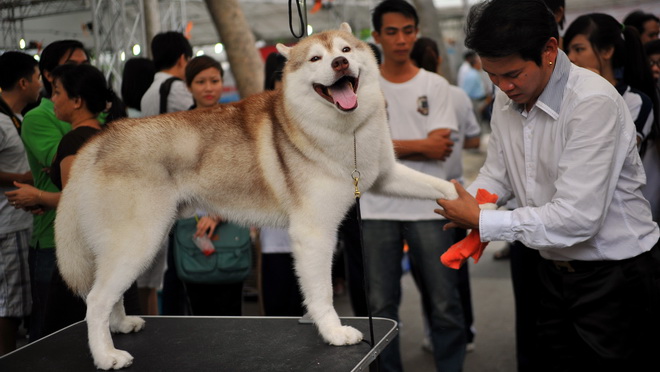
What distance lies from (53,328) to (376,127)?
6.65ft

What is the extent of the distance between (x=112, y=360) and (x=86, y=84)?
63.7 inches

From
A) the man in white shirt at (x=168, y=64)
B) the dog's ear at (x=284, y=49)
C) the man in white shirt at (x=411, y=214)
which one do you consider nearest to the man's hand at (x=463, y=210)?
the dog's ear at (x=284, y=49)

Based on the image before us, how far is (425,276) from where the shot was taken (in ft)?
13.0

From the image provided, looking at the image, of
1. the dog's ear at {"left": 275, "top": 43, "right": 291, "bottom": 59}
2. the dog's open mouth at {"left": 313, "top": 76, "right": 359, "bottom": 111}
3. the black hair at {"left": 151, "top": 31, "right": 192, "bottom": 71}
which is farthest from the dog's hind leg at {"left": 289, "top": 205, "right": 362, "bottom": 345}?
the black hair at {"left": 151, "top": 31, "right": 192, "bottom": 71}

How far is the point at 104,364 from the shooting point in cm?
243

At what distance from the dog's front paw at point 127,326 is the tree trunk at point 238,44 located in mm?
5542

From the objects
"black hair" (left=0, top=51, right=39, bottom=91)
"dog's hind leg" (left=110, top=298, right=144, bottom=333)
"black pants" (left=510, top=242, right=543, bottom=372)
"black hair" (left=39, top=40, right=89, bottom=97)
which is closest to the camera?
"dog's hind leg" (left=110, top=298, right=144, bottom=333)

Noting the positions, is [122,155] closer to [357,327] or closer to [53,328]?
[357,327]

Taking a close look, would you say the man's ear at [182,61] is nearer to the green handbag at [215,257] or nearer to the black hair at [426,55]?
the green handbag at [215,257]

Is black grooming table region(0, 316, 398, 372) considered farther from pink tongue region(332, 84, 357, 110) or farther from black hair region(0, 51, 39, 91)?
black hair region(0, 51, 39, 91)

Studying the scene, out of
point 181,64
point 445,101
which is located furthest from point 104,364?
point 181,64

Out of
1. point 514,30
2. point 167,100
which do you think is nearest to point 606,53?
point 514,30

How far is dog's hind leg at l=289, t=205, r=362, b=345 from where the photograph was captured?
2.54 meters

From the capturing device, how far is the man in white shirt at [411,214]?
3.90 meters
